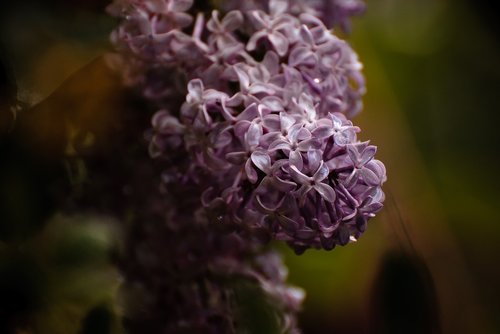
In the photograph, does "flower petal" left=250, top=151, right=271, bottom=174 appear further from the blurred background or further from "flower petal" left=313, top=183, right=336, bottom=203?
the blurred background

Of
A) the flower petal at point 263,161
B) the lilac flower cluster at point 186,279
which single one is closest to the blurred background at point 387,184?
the lilac flower cluster at point 186,279

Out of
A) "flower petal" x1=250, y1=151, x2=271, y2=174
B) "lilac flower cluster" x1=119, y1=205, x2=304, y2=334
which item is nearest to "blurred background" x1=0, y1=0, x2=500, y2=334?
"lilac flower cluster" x1=119, y1=205, x2=304, y2=334

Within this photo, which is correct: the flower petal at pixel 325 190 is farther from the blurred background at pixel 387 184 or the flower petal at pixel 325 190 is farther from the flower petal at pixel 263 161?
the blurred background at pixel 387 184

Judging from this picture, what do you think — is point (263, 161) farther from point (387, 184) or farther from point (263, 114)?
point (387, 184)

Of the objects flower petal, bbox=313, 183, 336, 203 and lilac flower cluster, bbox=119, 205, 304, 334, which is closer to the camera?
flower petal, bbox=313, 183, 336, 203

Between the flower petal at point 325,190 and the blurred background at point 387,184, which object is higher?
the flower petal at point 325,190

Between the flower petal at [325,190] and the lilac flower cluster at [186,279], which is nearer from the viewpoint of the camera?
the flower petal at [325,190]
